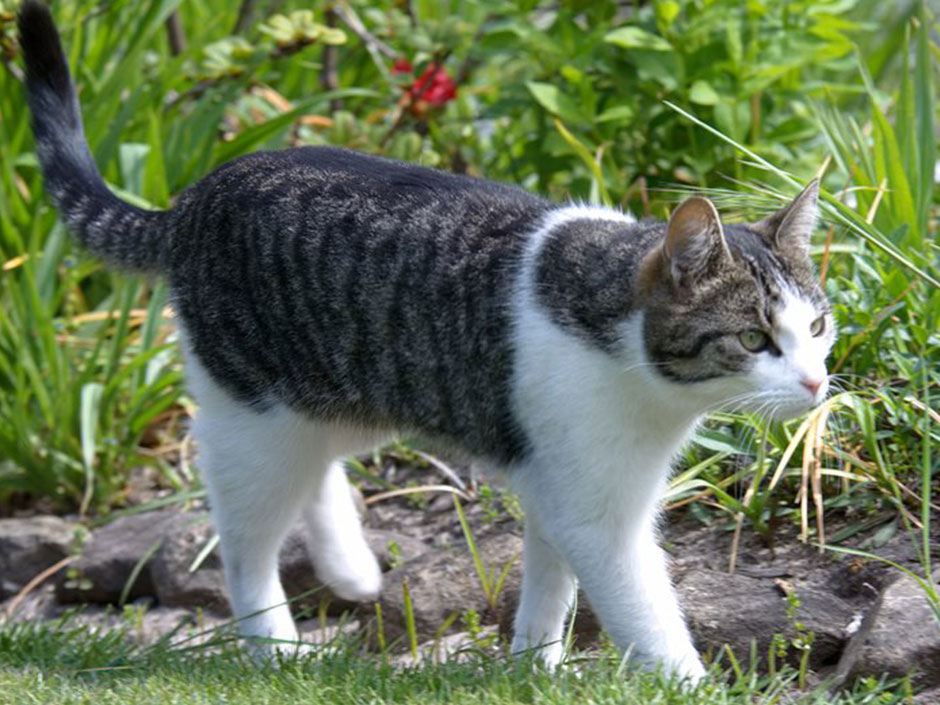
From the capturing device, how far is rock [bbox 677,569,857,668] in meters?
3.33

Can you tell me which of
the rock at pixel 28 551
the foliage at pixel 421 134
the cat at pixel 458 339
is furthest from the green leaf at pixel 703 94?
the rock at pixel 28 551

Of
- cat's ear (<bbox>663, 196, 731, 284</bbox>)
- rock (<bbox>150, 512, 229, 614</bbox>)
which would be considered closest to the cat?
cat's ear (<bbox>663, 196, 731, 284</bbox>)

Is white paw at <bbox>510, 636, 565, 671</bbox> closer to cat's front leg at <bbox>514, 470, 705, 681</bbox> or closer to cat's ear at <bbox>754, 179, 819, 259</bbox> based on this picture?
cat's front leg at <bbox>514, 470, 705, 681</bbox>

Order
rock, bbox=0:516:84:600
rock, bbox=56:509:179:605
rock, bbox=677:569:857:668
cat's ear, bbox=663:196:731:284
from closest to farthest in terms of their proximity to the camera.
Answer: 1. cat's ear, bbox=663:196:731:284
2. rock, bbox=677:569:857:668
3. rock, bbox=56:509:179:605
4. rock, bbox=0:516:84:600

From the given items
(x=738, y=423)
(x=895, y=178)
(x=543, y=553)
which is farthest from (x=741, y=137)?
(x=543, y=553)

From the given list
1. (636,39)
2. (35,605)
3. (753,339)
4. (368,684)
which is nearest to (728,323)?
(753,339)

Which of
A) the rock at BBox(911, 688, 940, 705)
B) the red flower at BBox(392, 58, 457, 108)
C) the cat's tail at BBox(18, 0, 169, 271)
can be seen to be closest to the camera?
the rock at BBox(911, 688, 940, 705)

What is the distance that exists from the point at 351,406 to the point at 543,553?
0.62 meters

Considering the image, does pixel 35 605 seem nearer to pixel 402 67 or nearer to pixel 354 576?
pixel 354 576

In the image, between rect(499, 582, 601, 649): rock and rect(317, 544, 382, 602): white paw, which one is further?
rect(317, 544, 382, 602): white paw

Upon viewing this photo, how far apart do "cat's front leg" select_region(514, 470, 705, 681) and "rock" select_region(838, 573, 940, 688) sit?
372 mm

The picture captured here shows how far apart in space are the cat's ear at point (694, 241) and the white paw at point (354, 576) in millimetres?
1535

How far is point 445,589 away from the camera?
13.1 ft

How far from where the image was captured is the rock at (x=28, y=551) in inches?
186
